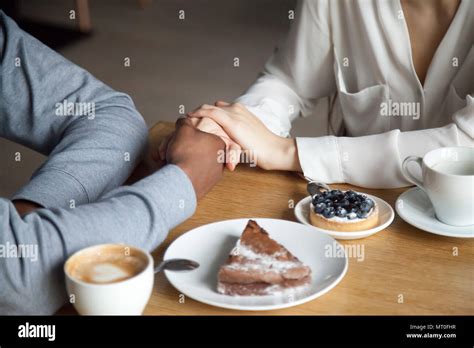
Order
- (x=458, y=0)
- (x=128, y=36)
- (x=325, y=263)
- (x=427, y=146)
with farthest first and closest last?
(x=128, y=36), (x=458, y=0), (x=427, y=146), (x=325, y=263)

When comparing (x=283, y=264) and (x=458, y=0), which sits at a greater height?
(x=458, y=0)

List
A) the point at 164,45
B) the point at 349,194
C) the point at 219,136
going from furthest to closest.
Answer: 1. the point at 164,45
2. the point at 219,136
3. the point at 349,194

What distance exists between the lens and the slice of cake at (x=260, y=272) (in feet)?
3.14

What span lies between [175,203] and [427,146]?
0.53m

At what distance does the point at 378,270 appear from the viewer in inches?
40.9

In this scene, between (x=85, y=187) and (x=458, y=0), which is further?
(x=458, y=0)

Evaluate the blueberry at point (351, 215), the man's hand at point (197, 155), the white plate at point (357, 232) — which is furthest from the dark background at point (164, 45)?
the blueberry at point (351, 215)

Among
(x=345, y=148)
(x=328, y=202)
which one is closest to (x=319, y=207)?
(x=328, y=202)

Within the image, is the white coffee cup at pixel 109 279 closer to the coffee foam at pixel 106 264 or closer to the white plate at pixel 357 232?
the coffee foam at pixel 106 264

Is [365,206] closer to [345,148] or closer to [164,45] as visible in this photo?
[345,148]

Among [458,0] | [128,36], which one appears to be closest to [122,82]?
[128,36]

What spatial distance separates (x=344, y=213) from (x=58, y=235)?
0.43 metres

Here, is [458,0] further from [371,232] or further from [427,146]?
[371,232]
